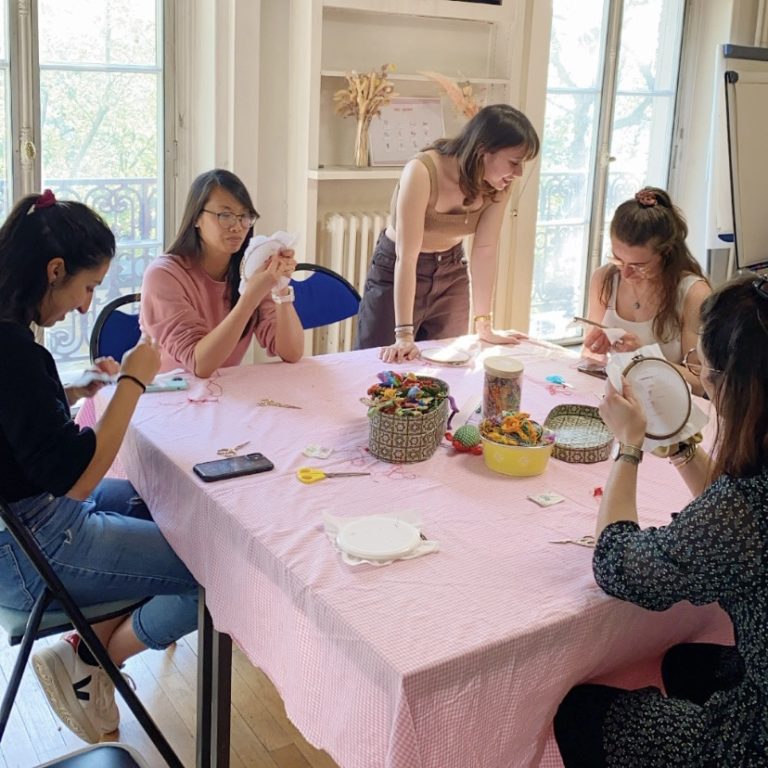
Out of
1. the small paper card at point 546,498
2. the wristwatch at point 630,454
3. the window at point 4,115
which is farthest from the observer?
the window at point 4,115

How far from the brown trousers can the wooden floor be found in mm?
1121

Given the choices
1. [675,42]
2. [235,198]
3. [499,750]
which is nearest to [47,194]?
[235,198]

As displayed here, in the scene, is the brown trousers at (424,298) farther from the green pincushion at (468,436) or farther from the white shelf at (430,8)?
the green pincushion at (468,436)

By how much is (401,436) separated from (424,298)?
4.20ft

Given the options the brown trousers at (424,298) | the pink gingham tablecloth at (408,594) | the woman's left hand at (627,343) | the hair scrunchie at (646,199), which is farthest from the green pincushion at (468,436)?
the brown trousers at (424,298)

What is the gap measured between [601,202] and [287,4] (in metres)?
1.96

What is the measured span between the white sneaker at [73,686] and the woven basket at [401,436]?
2.46 ft

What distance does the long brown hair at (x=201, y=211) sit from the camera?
236 centimetres

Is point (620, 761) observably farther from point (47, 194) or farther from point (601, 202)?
point (601, 202)

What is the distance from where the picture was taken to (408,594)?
1334mm

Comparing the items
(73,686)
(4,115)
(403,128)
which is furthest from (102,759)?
(403,128)

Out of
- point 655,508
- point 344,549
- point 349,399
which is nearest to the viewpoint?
point 344,549

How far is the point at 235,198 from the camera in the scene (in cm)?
236

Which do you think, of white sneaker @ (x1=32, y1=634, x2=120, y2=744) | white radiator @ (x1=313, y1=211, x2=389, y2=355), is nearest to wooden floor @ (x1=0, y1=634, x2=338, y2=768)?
white sneaker @ (x1=32, y1=634, x2=120, y2=744)
